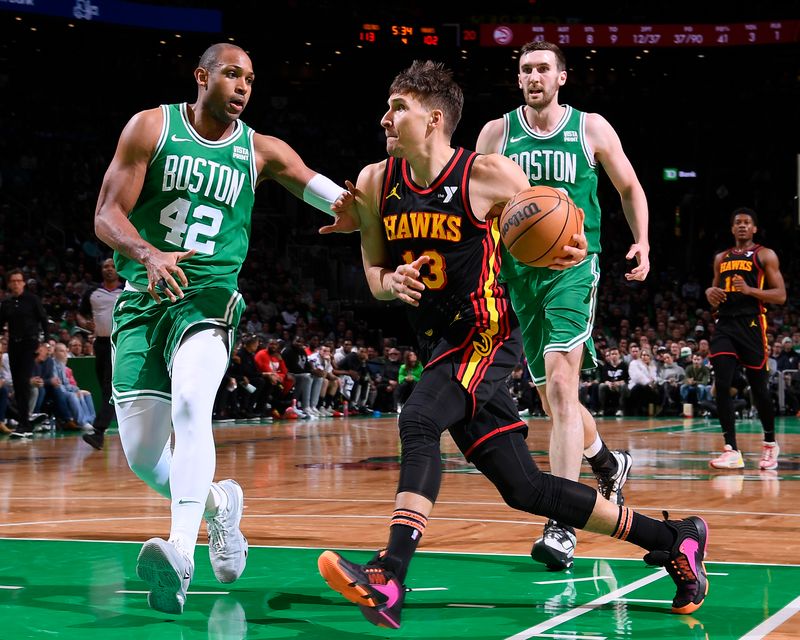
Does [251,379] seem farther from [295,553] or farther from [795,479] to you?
[295,553]

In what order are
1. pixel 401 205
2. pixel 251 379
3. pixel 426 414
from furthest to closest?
pixel 251 379
pixel 401 205
pixel 426 414

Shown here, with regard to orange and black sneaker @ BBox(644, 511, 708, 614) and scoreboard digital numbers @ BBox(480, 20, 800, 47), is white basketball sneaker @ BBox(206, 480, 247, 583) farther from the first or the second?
scoreboard digital numbers @ BBox(480, 20, 800, 47)

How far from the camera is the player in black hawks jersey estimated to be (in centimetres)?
396

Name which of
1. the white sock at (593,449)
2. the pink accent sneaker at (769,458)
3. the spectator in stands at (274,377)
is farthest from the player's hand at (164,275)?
the spectator in stands at (274,377)

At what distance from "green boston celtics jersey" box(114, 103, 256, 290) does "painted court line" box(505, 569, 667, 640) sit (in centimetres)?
185

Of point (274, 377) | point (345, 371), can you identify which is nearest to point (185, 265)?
point (274, 377)

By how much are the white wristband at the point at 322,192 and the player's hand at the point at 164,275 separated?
0.75 m

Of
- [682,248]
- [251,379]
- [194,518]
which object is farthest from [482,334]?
[682,248]

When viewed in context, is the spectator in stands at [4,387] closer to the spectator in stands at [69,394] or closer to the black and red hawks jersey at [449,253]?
the spectator in stands at [69,394]

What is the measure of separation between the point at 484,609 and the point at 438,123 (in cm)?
177

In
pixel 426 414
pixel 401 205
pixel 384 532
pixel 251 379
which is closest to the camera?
pixel 426 414

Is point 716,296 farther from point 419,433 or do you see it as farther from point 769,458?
point 419,433

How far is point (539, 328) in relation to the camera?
578cm

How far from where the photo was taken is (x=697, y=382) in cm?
2070
